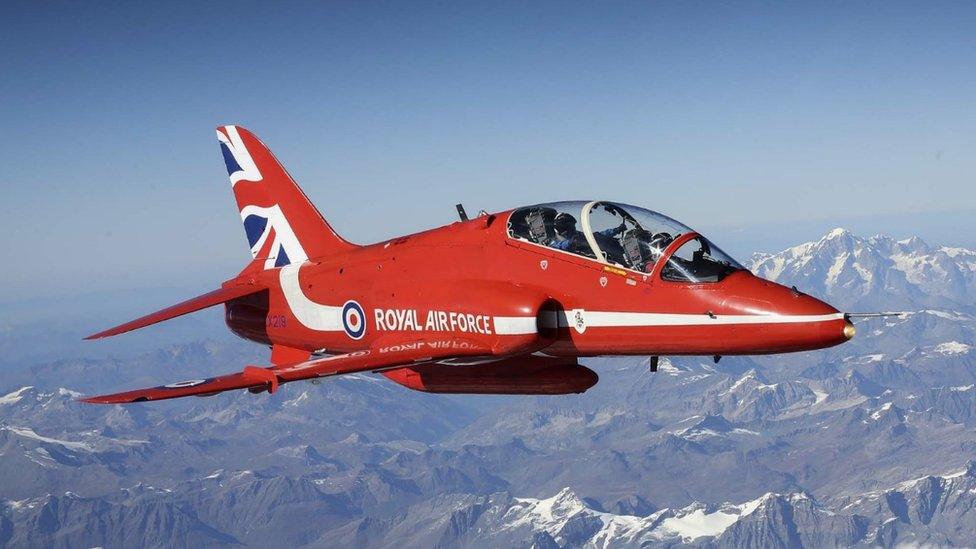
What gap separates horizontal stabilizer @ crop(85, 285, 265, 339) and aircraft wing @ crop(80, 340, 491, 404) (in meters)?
5.30

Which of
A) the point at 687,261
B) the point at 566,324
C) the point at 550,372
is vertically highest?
the point at 687,261

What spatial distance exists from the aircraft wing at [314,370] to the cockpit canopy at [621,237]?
2.99 meters

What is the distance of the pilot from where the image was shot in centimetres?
1841

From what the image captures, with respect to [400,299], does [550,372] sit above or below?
below

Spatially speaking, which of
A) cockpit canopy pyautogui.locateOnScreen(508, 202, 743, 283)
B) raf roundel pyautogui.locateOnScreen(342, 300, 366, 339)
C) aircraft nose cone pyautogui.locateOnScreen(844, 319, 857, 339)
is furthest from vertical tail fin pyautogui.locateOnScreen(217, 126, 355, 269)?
aircraft nose cone pyautogui.locateOnScreen(844, 319, 857, 339)

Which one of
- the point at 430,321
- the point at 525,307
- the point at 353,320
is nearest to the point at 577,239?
the point at 525,307

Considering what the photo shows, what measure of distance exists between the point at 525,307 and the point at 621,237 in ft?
8.15

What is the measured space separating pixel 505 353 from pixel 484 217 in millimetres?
3984

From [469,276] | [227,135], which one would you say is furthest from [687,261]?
[227,135]

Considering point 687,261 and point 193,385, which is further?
point 193,385

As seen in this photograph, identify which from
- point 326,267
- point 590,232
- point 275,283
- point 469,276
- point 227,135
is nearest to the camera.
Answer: point 590,232

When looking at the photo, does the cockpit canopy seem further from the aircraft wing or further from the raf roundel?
the raf roundel

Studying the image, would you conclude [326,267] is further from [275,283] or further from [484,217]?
[484,217]

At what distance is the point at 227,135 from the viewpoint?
98.6 ft
